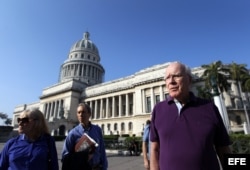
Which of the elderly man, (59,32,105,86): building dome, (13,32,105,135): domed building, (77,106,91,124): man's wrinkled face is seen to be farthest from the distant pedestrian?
(59,32,105,86): building dome

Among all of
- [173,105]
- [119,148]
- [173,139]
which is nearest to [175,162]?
[173,139]

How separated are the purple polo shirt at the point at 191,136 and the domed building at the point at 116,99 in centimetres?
3981

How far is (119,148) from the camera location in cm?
2355

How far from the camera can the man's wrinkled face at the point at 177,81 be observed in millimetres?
2736

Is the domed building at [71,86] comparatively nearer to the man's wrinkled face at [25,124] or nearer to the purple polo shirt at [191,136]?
the man's wrinkled face at [25,124]

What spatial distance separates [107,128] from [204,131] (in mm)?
59190

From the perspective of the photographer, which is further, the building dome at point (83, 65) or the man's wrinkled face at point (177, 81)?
the building dome at point (83, 65)

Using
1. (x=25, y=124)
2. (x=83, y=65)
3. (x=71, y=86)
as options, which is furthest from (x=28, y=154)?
(x=83, y=65)

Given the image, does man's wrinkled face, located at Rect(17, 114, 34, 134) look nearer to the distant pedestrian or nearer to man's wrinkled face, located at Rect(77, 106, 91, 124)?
the distant pedestrian

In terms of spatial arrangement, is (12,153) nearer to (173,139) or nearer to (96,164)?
(96,164)

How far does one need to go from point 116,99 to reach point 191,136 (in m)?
58.2

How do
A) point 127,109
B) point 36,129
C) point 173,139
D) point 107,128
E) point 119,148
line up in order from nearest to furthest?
point 173,139, point 36,129, point 119,148, point 127,109, point 107,128

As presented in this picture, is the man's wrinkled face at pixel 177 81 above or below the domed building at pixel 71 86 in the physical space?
below

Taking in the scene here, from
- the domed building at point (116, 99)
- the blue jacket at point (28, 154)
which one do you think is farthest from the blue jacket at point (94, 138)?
the domed building at point (116, 99)
